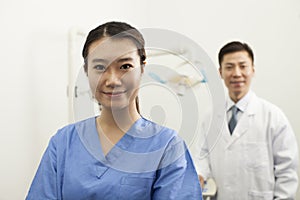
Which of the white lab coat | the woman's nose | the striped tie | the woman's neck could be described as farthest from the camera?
the striped tie

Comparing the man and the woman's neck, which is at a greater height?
the woman's neck

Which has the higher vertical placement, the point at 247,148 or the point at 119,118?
the point at 119,118

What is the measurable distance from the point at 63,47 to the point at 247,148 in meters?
0.90

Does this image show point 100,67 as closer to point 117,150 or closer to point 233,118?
point 117,150

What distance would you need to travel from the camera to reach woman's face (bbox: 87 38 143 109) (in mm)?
630

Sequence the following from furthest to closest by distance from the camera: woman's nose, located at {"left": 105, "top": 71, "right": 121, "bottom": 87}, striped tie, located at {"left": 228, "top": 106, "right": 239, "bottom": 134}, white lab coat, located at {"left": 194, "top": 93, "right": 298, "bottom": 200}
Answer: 1. striped tie, located at {"left": 228, "top": 106, "right": 239, "bottom": 134}
2. white lab coat, located at {"left": 194, "top": 93, "right": 298, "bottom": 200}
3. woman's nose, located at {"left": 105, "top": 71, "right": 121, "bottom": 87}

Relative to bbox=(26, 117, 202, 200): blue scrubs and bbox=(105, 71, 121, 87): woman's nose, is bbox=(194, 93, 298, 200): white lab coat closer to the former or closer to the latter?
bbox=(26, 117, 202, 200): blue scrubs

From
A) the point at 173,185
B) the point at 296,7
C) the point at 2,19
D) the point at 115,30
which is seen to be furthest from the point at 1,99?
the point at 296,7

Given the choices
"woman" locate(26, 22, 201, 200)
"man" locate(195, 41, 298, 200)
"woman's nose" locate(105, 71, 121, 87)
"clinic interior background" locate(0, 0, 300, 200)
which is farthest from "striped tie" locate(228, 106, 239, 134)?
"woman's nose" locate(105, 71, 121, 87)

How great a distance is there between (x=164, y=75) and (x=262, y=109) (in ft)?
2.40

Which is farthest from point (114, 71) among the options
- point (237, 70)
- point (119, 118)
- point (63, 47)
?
point (63, 47)

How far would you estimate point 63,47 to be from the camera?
1.46 m

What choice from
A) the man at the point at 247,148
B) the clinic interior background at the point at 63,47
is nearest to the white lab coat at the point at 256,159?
the man at the point at 247,148

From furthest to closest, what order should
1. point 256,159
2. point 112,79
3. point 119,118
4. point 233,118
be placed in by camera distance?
point 233,118 < point 256,159 < point 119,118 < point 112,79
